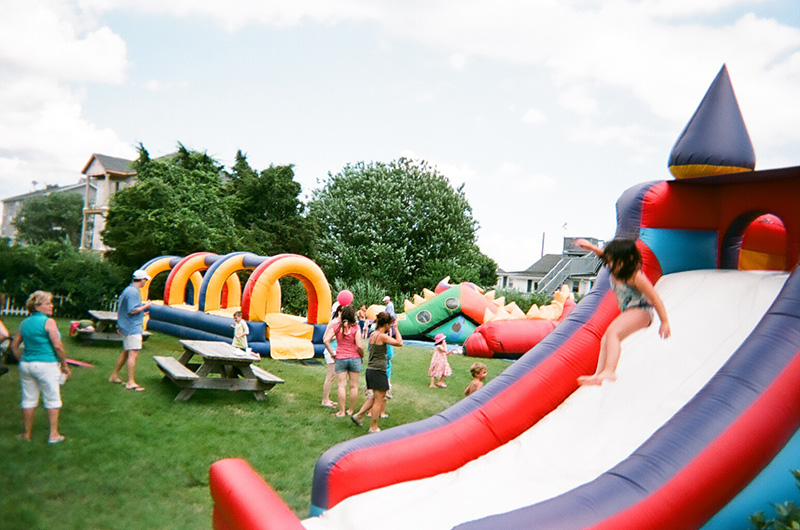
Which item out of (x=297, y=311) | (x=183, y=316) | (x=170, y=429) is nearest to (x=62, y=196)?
(x=297, y=311)

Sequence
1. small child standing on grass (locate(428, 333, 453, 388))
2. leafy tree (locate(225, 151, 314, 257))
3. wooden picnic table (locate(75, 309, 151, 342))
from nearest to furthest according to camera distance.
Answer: small child standing on grass (locate(428, 333, 453, 388)), wooden picnic table (locate(75, 309, 151, 342)), leafy tree (locate(225, 151, 314, 257))

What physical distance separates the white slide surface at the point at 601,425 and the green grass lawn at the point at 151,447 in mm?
1203

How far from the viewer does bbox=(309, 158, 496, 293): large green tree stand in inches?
1208

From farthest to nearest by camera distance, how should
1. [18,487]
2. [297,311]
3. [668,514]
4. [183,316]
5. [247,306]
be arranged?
[297,311], [183,316], [247,306], [18,487], [668,514]

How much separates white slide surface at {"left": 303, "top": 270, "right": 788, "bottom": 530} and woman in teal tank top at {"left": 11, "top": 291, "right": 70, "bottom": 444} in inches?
126

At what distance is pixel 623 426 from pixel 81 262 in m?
17.7

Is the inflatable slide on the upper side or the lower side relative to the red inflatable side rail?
upper

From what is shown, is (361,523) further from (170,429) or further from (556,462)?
(170,429)

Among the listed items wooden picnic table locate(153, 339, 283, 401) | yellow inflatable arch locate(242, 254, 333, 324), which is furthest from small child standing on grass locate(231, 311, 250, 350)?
yellow inflatable arch locate(242, 254, 333, 324)

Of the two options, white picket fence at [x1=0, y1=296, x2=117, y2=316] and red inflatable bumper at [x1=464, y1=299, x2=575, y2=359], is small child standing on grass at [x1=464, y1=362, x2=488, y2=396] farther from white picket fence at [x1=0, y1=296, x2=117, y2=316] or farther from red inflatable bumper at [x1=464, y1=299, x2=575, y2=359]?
white picket fence at [x1=0, y1=296, x2=117, y2=316]

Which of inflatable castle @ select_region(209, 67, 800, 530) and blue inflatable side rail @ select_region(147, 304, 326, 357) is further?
blue inflatable side rail @ select_region(147, 304, 326, 357)

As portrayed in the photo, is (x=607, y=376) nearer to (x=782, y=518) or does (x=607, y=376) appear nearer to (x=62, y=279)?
(x=782, y=518)

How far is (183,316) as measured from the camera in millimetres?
14281

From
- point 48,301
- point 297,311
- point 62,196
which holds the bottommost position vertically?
point 297,311
